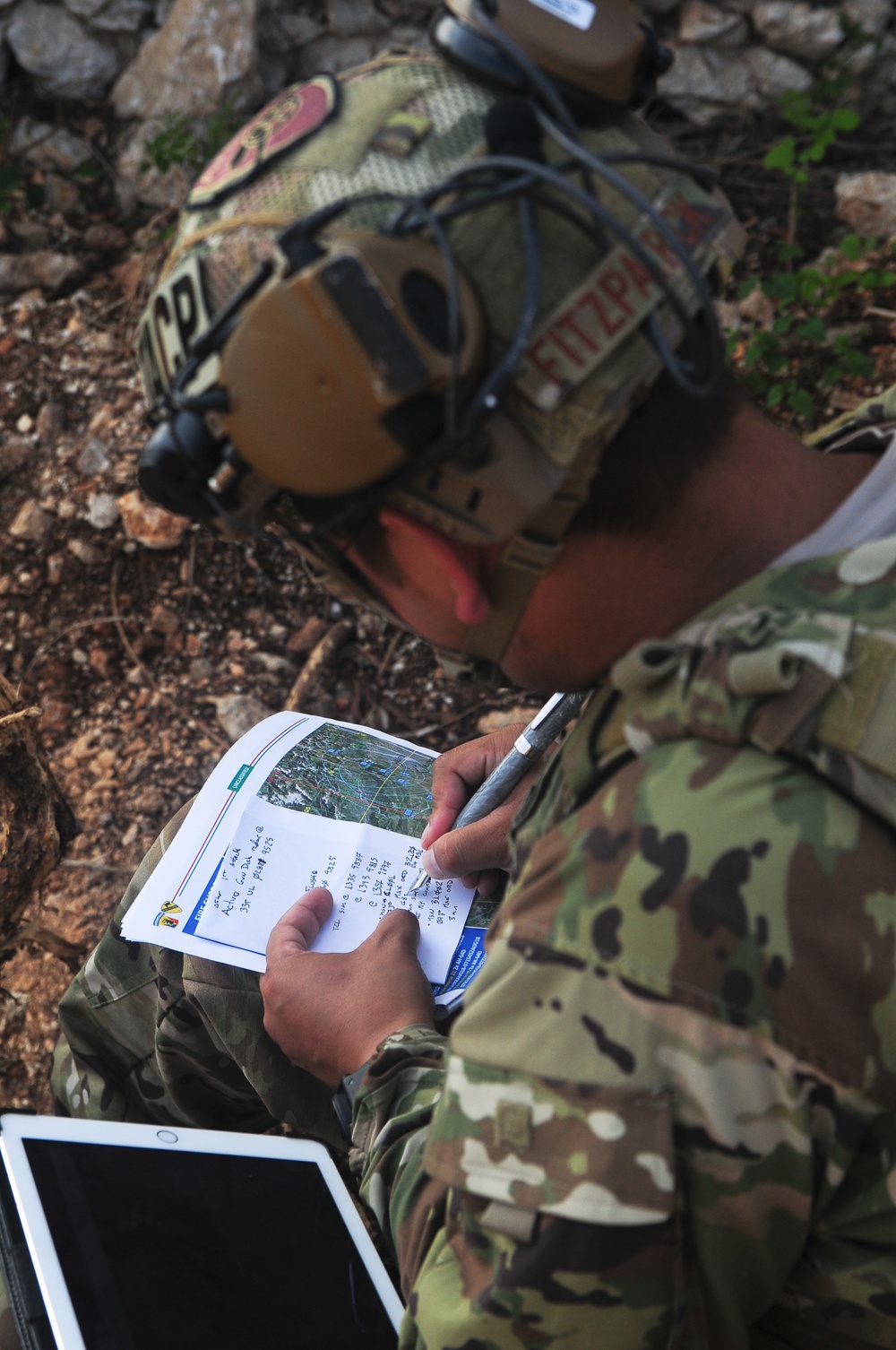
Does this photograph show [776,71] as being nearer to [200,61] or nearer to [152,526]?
[200,61]

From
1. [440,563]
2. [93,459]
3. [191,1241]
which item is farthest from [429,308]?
[93,459]

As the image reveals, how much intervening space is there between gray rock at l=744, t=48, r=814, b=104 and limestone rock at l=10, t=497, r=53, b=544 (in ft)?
7.66

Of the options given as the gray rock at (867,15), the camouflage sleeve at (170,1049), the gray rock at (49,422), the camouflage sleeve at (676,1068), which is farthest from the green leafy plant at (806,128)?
the camouflage sleeve at (676,1068)

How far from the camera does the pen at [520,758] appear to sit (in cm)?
150

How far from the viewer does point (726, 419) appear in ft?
3.43

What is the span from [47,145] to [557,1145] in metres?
3.27

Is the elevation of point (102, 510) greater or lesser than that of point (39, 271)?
lesser

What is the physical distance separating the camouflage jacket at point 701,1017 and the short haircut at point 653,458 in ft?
0.43

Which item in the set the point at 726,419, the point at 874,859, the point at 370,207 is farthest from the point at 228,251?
the point at 874,859

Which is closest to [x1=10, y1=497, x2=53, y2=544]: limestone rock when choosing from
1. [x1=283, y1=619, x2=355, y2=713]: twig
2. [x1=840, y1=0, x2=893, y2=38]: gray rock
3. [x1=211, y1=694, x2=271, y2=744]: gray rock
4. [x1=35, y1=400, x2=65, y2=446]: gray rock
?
[x1=35, y1=400, x2=65, y2=446]: gray rock

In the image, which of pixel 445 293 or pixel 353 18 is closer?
pixel 445 293

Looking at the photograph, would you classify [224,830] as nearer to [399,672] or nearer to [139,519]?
[399,672]

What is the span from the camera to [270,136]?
101 centimetres

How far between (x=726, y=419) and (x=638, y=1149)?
64 centimetres
